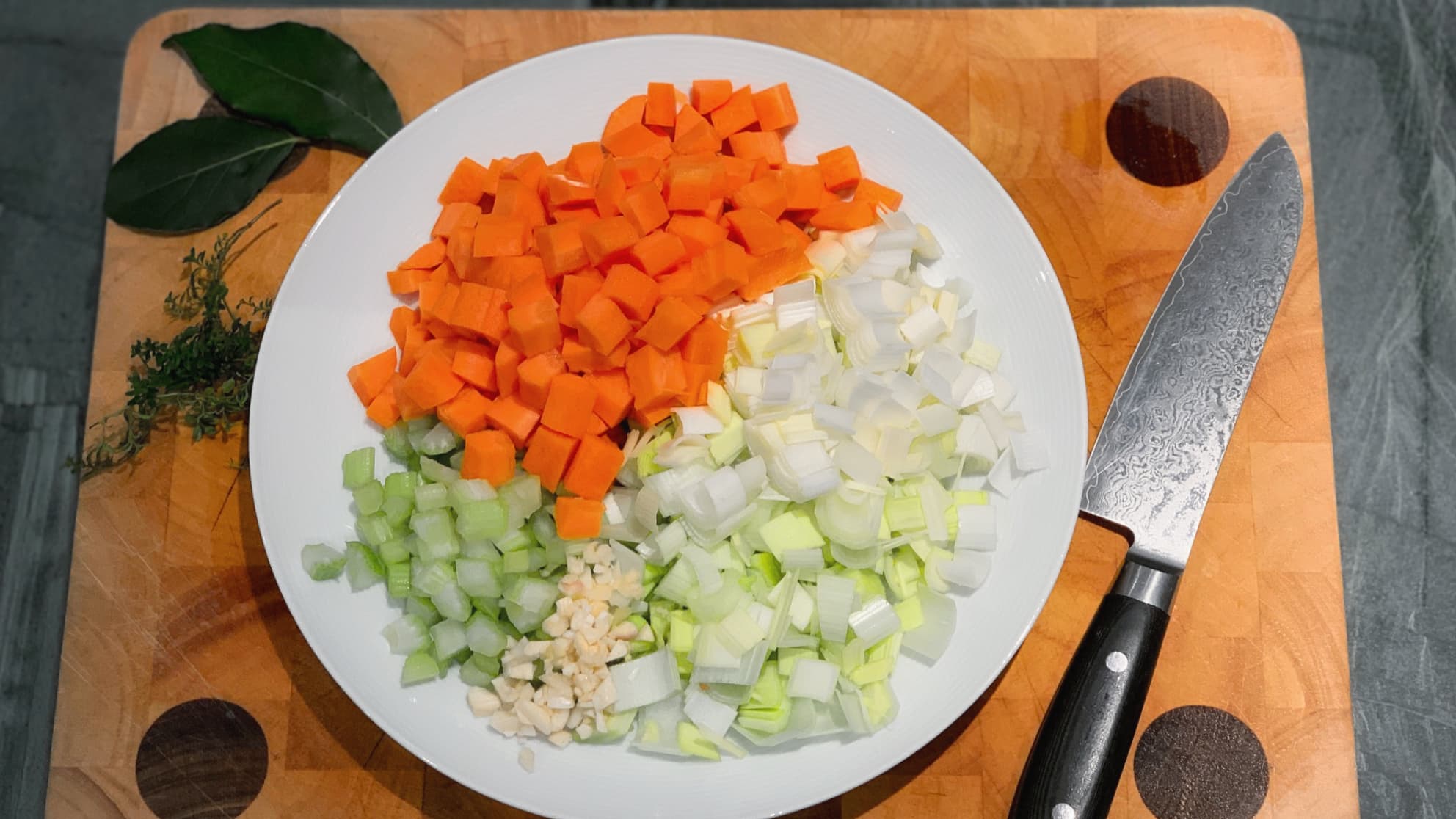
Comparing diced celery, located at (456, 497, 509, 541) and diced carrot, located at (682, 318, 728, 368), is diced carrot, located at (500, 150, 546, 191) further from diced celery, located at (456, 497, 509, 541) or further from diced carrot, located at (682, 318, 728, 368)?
diced celery, located at (456, 497, 509, 541)

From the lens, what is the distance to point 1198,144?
6.44 feet

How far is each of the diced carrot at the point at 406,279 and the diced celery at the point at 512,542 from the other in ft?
1.48

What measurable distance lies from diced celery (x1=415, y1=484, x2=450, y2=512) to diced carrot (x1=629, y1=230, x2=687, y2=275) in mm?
458

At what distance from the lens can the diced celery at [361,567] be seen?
65.1 inches

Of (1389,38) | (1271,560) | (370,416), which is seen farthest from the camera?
(1389,38)

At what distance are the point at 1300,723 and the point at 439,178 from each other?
1.70m

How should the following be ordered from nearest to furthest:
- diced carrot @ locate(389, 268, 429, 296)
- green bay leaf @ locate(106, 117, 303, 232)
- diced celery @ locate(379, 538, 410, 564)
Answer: diced celery @ locate(379, 538, 410, 564), diced carrot @ locate(389, 268, 429, 296), green bay leaf @ locate(106, 117, 303, 232)

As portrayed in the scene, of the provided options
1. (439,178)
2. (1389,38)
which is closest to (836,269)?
(439,178)

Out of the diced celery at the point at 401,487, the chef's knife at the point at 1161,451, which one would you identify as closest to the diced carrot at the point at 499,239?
the diced celery at the point at 401,487

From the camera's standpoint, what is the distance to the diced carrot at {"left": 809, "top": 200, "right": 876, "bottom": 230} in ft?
5.66

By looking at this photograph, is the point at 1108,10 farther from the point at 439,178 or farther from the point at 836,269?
the point at 439,178

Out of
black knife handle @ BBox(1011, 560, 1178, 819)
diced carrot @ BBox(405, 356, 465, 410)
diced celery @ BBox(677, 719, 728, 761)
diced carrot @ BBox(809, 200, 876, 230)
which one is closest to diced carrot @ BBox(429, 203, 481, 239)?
diced carrot @ BBox(405, 356, 465, 410)

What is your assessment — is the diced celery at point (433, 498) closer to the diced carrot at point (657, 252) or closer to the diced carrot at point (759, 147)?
the diced carrot at point (657, 252)

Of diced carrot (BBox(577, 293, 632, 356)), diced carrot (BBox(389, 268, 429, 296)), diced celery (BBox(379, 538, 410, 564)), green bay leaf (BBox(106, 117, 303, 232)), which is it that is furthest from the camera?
green bay leaf (BBox(106, 117, 303, 232))
